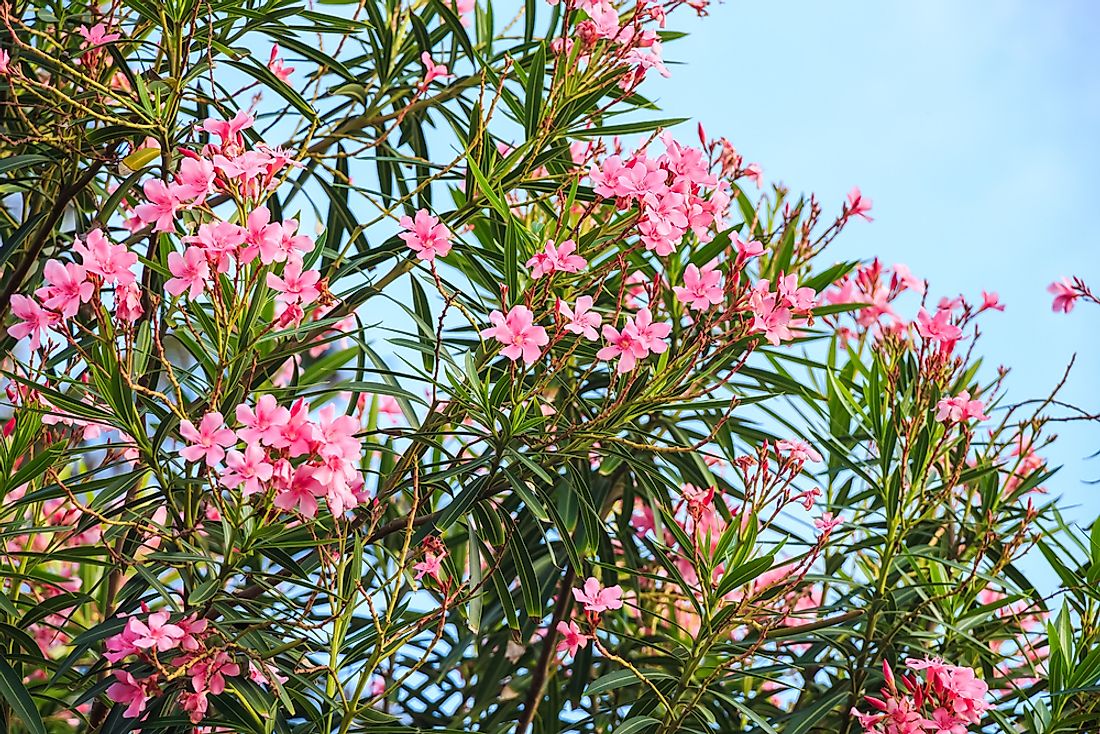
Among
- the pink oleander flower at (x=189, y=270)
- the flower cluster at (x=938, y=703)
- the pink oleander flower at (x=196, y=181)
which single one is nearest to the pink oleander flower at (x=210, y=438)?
the pink oleander flower at (x=189, y=270)

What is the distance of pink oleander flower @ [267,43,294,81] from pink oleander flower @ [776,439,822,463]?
0.93 meters

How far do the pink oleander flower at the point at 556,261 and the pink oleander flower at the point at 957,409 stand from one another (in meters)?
0.65

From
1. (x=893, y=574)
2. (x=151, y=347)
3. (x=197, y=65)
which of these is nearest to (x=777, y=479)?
(x=893, y=574)

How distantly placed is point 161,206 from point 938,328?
110 cm

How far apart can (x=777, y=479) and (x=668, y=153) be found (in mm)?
425

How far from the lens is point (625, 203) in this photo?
4.48ft

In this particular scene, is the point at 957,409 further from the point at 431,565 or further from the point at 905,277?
the point at 431,565

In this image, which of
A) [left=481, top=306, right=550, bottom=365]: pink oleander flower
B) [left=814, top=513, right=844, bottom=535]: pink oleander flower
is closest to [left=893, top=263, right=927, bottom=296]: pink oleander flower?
[left=814, top=513, right=844, bottom=535]: pink oleander flower

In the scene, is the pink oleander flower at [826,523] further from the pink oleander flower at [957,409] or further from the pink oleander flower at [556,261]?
the pink oleander flower at [556,261]

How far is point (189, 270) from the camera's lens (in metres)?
1.15

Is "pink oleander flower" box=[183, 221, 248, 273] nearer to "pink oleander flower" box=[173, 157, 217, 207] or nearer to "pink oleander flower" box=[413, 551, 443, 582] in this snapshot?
"pink oleander flower" box=[173, 157, 217, 207]

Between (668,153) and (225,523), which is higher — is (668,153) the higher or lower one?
the higher one

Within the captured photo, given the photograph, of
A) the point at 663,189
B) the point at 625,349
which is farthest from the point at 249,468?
the point at 663,189

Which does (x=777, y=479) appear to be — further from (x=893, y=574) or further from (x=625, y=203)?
(x=893, y=574)
